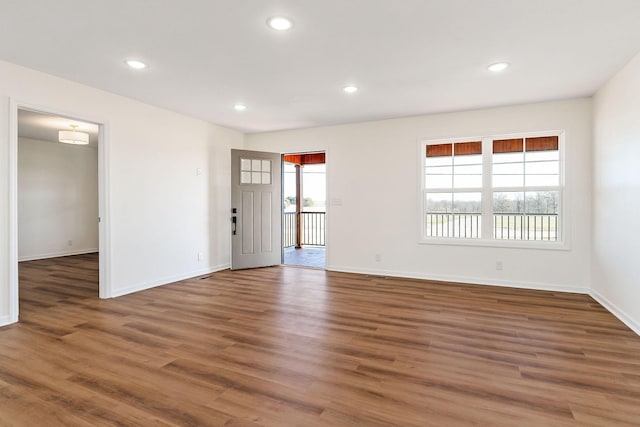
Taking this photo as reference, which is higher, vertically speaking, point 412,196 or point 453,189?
point 453,189

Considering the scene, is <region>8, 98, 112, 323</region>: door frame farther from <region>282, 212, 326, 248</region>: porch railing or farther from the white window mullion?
<region>282, 212, 326, 248</region>: porch railing

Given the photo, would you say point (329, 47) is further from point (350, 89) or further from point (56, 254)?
point (56, 254)

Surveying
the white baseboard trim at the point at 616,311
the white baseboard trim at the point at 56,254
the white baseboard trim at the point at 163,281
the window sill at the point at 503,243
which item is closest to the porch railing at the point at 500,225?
the window sill at the point at 503,243

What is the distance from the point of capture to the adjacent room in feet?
7.08

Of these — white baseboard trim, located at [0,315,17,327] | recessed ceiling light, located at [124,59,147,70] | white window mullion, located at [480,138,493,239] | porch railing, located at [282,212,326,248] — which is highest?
recessed ceiling light, located at [124,59,147,70]

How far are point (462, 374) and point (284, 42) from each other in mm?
2835

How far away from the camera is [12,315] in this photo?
3.30m

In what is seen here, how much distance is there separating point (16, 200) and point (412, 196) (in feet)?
15.6

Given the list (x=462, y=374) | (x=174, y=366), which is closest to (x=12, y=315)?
(x=174, y=366)

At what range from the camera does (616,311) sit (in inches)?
137

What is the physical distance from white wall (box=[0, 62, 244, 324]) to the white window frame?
3.33 metres

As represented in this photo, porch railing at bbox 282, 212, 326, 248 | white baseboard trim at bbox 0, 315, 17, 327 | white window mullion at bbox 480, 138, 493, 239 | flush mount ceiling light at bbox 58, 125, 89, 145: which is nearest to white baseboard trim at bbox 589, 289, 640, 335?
white window mullion at bbox 480, 138, 493, 239

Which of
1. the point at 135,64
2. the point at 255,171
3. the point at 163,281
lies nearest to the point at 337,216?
the point at 255,171

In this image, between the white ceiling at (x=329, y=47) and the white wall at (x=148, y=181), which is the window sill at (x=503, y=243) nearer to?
the white ceiling at (x=329, y=47)
